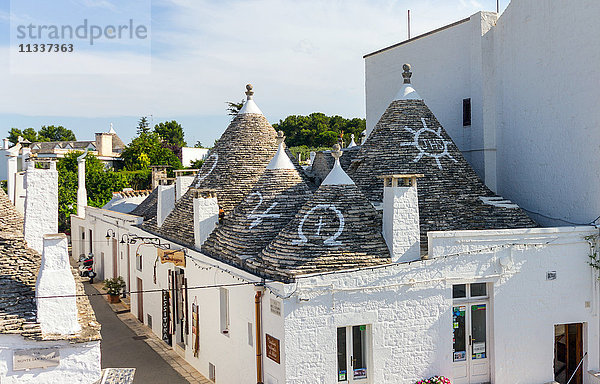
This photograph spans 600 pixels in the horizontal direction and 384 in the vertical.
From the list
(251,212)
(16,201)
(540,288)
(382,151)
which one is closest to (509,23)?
(382,151)

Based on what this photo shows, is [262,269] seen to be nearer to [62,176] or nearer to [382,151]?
[382,151]

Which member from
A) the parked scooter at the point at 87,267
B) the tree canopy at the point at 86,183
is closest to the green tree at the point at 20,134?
the tree canopy at the point at 86,183

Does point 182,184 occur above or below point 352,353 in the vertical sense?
above

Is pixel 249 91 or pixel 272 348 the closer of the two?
pixel 272 348

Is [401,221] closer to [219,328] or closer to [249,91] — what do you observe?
[219,328]

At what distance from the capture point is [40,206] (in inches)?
442

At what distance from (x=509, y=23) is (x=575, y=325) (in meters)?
9.44

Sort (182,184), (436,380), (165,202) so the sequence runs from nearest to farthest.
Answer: (436,380) → (182,184) → (165,202)

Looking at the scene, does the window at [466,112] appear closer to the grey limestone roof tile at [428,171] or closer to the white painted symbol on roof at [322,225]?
the grey limestone roof tile at [428,171]

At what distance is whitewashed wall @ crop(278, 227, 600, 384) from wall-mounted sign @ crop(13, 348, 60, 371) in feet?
14.4

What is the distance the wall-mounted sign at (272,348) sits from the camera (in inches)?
455

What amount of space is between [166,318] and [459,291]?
10627 mm

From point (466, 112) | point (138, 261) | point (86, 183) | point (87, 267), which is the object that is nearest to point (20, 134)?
point (86, 183)

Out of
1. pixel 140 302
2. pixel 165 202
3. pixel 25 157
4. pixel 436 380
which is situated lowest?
pixel 140 302
